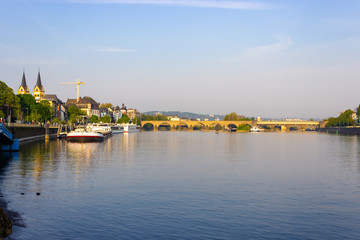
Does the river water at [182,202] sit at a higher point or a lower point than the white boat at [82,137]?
lower

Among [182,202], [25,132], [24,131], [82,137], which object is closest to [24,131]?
[24,131]

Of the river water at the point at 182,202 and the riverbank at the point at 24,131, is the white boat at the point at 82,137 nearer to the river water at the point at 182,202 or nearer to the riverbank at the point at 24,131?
the riverbank at the point at 24,131

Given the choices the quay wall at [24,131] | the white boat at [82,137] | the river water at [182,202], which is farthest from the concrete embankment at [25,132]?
the river water at [182,202]

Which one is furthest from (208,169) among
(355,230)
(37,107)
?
(37,107)

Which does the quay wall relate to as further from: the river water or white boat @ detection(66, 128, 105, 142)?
Result: the river water

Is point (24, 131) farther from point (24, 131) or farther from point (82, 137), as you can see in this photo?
point (82, 137)

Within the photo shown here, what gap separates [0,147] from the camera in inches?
2648

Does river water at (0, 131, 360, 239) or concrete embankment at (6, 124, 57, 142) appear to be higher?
concrete embankment at (6, 124, 57, 142)

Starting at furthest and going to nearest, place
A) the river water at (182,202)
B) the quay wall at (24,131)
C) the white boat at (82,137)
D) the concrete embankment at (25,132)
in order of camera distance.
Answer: the white boat at (82,137), the concrete embankment at (25,132), the quay wall at (24,131), the river water at (182,202)

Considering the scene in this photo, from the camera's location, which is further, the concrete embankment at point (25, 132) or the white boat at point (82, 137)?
the white boat at point (82, 137)

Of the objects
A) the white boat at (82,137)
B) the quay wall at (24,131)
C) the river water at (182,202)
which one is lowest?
the river water at (182,202)

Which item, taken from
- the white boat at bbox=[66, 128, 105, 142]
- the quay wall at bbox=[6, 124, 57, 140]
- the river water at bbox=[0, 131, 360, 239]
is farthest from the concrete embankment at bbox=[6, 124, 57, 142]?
the river water at bbox=[0, 131, 360, 239]

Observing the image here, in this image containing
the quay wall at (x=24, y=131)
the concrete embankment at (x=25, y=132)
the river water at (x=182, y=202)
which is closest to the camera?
the river water at (x=182, y=202)

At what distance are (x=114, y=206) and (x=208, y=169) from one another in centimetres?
2184
